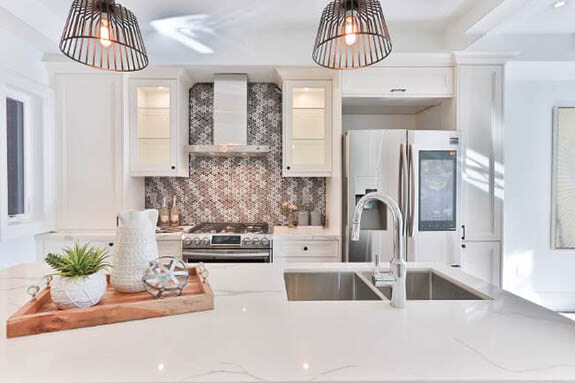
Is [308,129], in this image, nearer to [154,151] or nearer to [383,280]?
[154,151]

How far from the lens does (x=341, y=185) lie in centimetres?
306

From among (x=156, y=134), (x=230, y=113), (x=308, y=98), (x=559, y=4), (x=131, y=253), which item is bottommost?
(x=131, y=253)

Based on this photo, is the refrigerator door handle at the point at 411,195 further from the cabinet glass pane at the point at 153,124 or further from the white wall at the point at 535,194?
the cabinet glass pane at the point at 153,124

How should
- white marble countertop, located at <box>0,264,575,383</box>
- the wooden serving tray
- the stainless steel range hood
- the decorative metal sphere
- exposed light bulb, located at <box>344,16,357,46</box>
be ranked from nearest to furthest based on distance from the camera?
white marble countertop, located at <box>0,264,575,383</box>
the wooden serving tray
the decorative metal sphere
exposed light bulb, located at <box>344,16,357,46</box>
the stainless steel range hood

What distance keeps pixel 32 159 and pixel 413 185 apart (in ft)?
10.4

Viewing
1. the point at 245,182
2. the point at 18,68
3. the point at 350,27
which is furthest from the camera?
the point at 245,182

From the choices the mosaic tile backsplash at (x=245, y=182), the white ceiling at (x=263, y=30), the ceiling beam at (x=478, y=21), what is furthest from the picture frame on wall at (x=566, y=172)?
the mosaic tile backsplash at (x=245, y=182)

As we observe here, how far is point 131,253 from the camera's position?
1.28 metres

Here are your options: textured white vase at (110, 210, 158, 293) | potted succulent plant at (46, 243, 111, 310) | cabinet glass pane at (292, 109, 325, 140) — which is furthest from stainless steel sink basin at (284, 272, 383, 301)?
cabinet glass pane at (292, 109, 325, 140)

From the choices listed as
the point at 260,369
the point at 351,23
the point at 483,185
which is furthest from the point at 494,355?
the point at 483,185

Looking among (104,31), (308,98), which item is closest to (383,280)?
(104,31)

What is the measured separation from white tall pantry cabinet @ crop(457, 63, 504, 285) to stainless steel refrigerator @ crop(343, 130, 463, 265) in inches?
6.3

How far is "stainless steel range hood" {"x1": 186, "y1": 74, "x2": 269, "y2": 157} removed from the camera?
3.38 m

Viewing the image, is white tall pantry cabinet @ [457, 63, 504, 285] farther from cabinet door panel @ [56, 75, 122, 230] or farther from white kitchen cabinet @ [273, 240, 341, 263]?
cabinet door panel @ [56, 75, 122, 230]
